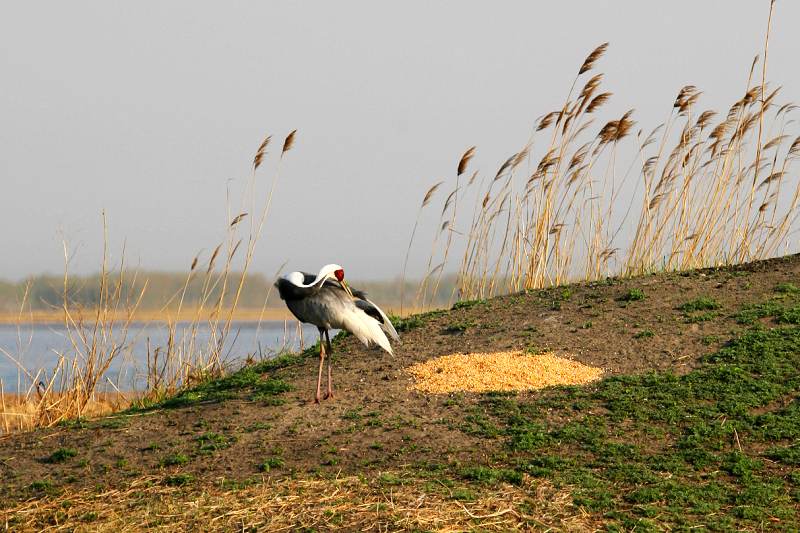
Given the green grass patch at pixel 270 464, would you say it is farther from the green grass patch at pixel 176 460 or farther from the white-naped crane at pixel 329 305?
the white-naped crane at pixel 329 305

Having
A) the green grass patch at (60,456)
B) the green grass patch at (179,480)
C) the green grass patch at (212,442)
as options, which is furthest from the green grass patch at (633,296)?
the green grass patch at (60,456)

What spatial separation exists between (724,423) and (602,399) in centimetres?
79

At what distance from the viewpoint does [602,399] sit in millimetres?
5945

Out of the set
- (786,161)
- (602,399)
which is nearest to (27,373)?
(602,399)

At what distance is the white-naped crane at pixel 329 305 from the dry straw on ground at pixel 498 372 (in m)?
0.50

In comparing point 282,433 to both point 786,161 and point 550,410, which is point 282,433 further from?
point 786,161

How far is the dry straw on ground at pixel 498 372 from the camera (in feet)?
20.4

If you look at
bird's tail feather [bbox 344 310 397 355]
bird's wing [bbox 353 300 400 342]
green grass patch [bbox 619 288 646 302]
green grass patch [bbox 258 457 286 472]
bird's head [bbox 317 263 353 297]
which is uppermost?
green grass patch [bbox 619 288 646 302]

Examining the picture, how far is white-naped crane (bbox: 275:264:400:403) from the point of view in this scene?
6.02 m

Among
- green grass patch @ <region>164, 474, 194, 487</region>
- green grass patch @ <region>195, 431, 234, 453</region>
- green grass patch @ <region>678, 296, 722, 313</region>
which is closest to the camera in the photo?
green grass patch @ <region>164, 474, 194, 487</region>

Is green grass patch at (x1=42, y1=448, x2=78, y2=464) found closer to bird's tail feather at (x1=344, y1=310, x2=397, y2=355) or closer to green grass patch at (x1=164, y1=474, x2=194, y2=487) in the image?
green grass patch at (x1=164, y1=474, x2=194, y2=487)

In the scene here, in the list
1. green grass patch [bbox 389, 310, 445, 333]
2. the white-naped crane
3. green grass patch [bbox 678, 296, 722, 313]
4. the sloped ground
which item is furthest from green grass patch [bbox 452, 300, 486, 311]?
the white-naped crane

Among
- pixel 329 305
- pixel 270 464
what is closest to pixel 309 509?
pixel 270 464

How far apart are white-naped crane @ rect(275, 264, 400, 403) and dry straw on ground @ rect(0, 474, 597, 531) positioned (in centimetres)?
149
